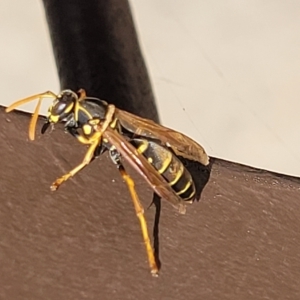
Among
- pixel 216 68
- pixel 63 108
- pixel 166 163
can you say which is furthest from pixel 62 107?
pixel 216 68

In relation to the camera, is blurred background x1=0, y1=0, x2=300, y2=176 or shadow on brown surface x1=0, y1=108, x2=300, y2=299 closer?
shadow on brown surface x1=0, y1=108, x2=300, y2=299

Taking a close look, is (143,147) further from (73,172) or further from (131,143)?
(73,172)

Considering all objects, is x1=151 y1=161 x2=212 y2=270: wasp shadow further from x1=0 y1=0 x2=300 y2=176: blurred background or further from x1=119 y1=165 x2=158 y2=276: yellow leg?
x1=0 y1=0 x2=300 y2=176: blurred background

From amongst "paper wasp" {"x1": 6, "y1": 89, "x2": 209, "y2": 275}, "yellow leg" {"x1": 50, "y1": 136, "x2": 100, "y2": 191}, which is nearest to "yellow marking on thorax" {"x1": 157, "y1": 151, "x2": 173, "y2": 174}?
"paper wasp" {"x1": 6, "y1": 89, "x2": 209, "y2": 275}

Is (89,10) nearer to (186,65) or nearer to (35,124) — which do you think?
(35,124)

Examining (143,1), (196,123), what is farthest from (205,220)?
(143,1)

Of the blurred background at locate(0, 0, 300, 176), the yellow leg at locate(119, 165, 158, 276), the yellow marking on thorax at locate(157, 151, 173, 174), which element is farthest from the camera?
the blurred background at locate(0, 0, 300, 176)

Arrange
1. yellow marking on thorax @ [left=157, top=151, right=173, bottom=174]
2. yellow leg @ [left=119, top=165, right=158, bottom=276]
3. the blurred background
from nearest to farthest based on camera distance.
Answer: yellow leg @ [left=119, top=165, right=158, bottom=276], yellow marking on thorax @ [left=157, top=151, right=173, bottom=174], the blurred background
